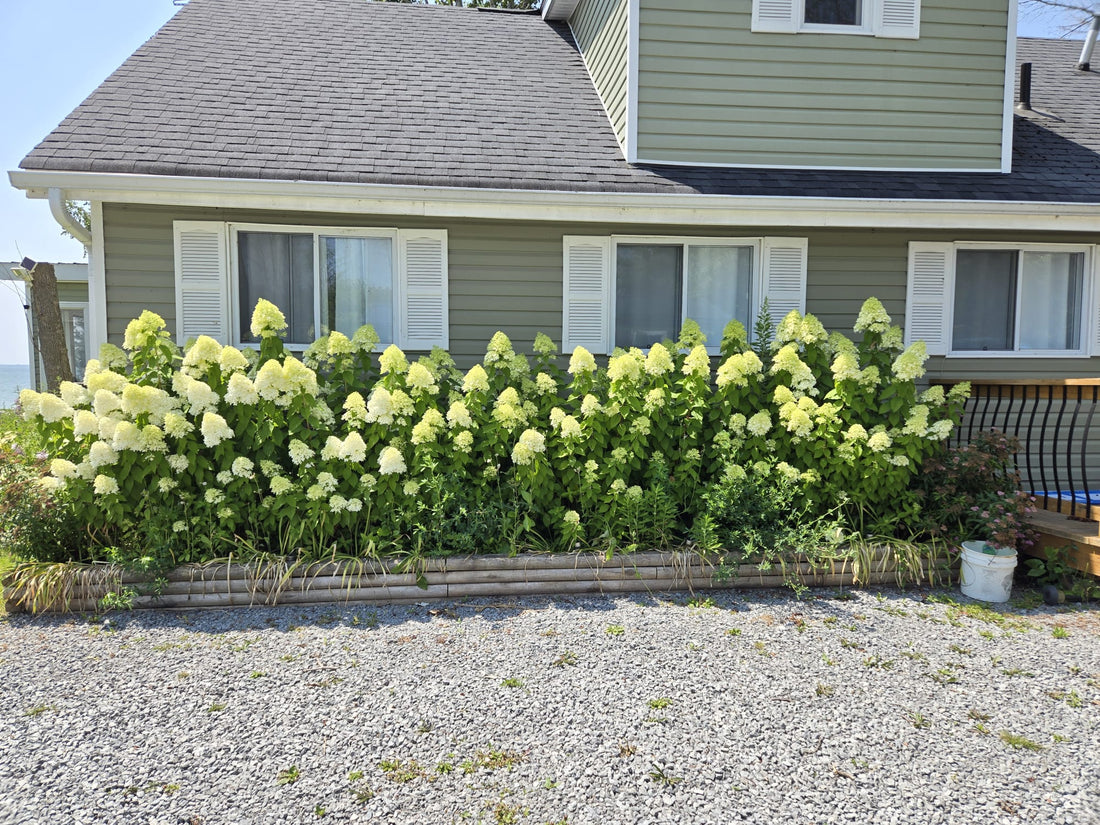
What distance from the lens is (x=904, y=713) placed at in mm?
2957

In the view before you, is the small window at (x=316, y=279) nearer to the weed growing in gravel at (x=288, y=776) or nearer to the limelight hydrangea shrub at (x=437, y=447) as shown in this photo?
the limelight hydrangea shrub at (x=437, y=447)

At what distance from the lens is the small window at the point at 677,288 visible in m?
6.34

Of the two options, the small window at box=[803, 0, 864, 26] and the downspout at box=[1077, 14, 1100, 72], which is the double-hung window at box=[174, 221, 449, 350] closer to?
the small window at box=[803, 0, 864, 26]

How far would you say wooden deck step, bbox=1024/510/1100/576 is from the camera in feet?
14.1

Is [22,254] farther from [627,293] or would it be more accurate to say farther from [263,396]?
[627,293]

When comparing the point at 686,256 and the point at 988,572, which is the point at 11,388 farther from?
the point at 988,572

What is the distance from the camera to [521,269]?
6160mm

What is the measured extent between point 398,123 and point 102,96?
2.77m

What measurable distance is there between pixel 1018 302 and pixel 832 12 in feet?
11.3

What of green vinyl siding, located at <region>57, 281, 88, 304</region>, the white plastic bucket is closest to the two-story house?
the white plastic bucket

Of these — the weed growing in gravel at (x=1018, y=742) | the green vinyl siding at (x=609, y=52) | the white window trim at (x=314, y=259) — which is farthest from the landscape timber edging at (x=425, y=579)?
the green vinyl siding at (x=609, y=52)

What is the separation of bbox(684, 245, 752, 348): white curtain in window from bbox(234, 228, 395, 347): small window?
9.71 ft

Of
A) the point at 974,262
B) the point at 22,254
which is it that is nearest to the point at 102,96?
the point at 22,254

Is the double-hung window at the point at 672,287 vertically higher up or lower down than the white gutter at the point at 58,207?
lower down
